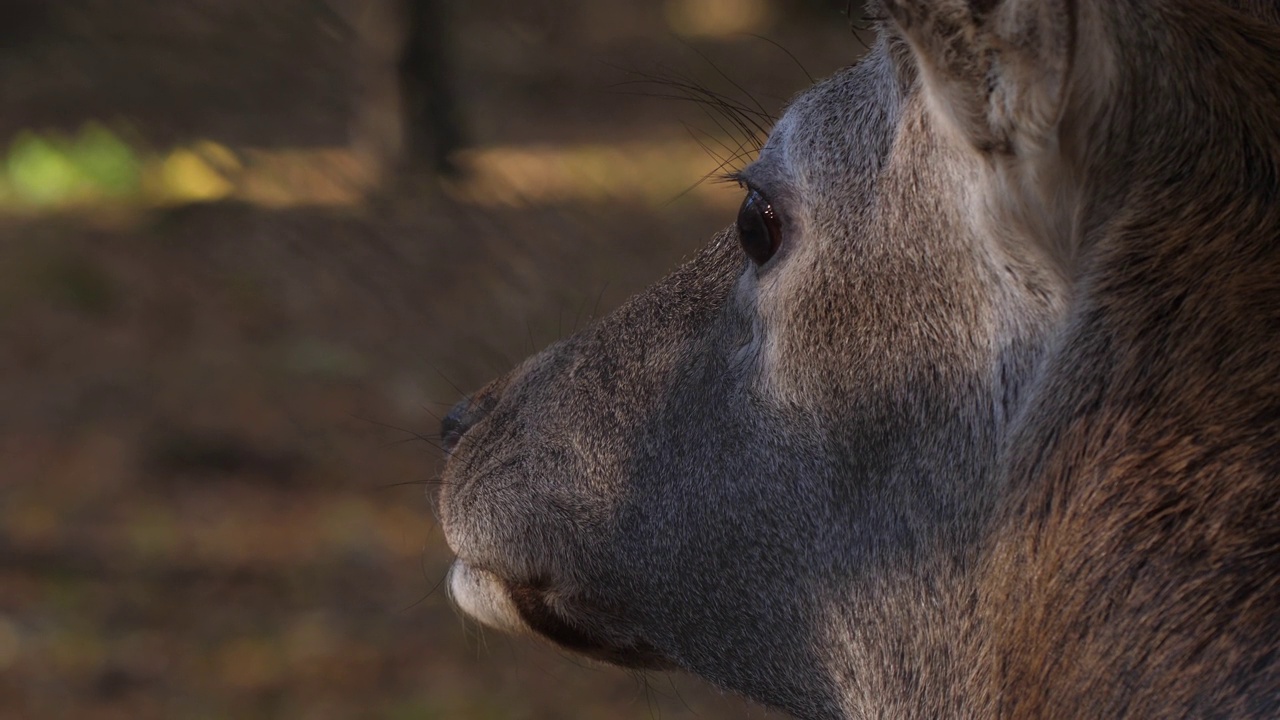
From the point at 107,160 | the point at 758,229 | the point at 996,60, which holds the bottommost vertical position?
the point at 107,160

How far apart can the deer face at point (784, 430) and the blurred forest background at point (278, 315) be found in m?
2.49

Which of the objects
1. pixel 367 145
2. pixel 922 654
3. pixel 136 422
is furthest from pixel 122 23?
pixel 922 654

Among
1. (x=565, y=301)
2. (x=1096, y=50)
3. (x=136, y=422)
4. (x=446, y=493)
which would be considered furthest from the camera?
(x=136, y=422)

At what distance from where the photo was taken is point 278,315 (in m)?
8.95

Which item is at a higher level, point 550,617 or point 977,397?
point 977,397

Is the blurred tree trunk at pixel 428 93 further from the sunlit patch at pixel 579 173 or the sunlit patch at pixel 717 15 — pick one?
the sunlit patch at pixel 717 15

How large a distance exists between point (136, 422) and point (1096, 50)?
6867 mm

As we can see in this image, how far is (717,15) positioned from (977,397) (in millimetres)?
16665

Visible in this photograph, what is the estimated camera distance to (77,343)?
342 inches

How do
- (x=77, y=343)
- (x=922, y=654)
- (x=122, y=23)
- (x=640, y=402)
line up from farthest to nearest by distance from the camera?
(x=77, y=343), (x=122, y=23), (x=640, y=402), (x=922, y=654)

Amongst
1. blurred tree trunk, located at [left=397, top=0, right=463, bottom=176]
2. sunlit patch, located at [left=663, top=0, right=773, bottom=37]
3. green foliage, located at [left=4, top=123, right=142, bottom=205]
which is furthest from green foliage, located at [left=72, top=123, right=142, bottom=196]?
sunlit patch, located at [left=663, top=0, right=773, bottom=37]

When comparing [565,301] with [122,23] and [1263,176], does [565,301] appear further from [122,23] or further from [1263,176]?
[1263,176]

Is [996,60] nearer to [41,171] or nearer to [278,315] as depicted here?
[278,315]

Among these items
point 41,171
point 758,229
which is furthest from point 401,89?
point 758,229
